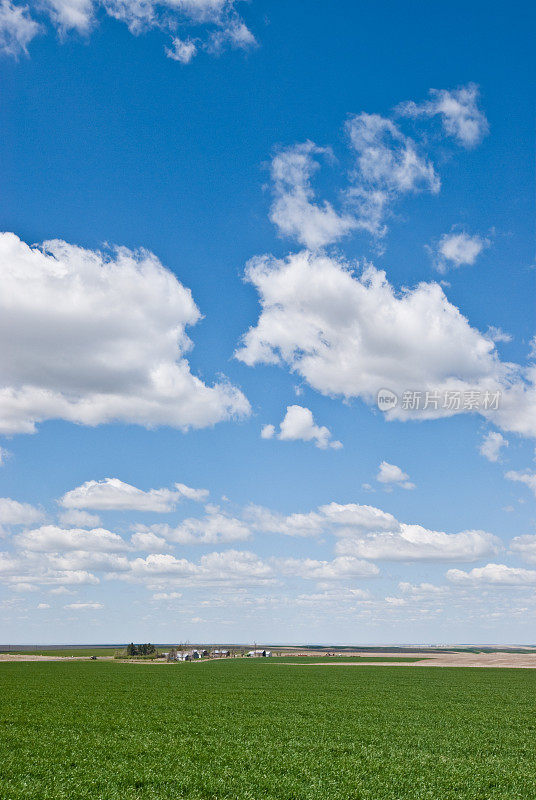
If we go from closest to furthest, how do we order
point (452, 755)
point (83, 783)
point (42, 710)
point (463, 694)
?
point (83, 783) → point (452, 755) → point (42, 710) → point (463, 694)

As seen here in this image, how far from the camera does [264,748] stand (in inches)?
1036

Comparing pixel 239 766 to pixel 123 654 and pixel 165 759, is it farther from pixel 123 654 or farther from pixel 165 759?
pixel 123 654

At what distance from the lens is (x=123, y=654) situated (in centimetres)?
16262

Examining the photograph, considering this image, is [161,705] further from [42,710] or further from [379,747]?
[379,747]

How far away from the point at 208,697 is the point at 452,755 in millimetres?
26962

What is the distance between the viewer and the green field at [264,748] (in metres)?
20.4

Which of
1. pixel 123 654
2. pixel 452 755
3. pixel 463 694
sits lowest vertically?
pixel 123 654

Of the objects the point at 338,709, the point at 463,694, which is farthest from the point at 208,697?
the point at 463,694

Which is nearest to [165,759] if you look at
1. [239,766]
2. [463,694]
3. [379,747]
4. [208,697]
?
[239,766]

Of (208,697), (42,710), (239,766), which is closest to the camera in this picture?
(239,766)

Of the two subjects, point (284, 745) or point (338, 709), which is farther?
point (338, 709)

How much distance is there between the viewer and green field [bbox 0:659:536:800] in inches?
804

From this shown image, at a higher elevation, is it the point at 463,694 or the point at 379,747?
the point at 379,747

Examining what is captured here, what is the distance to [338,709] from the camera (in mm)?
40438
